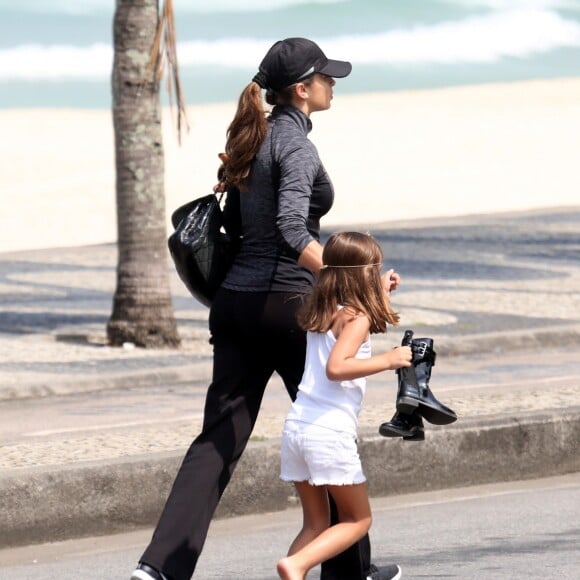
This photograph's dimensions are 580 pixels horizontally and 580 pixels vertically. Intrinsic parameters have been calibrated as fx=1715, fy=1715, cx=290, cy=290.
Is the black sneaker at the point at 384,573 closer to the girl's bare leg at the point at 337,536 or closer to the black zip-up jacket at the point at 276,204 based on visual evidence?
the girl's bare leg at the point at 337,536

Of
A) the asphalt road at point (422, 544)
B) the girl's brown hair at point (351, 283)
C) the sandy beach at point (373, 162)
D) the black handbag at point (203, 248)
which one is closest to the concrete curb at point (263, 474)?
the asphalt road at point (422, 544)

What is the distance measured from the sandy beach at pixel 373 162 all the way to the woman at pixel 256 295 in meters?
25.8

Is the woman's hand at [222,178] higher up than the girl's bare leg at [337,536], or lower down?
higher up

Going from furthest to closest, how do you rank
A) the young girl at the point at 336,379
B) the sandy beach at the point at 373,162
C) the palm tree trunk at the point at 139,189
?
the sandy beach at the point at 373,162, the palm tree trunk at the point at 139,189, the young girl at the point at 336,379

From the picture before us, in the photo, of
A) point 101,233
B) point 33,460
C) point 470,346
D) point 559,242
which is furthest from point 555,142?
point 33,460

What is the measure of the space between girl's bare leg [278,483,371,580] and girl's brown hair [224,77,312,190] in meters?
1.07

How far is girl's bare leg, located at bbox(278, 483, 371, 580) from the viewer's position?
5344 mm

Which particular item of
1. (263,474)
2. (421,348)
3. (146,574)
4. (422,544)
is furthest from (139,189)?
(421,348)

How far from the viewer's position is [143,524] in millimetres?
7336

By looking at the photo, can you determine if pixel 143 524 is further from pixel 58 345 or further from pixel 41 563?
pixel 58 345

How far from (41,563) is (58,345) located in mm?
7001

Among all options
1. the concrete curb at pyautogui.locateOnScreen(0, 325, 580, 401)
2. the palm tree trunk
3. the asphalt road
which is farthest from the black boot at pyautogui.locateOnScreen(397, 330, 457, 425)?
the palm tree trunk

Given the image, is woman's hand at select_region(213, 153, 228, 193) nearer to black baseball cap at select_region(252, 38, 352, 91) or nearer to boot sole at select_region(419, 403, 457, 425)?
black baseball cap at select_region(252, 38, 352, 91)

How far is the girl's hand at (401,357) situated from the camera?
17.4 feet
